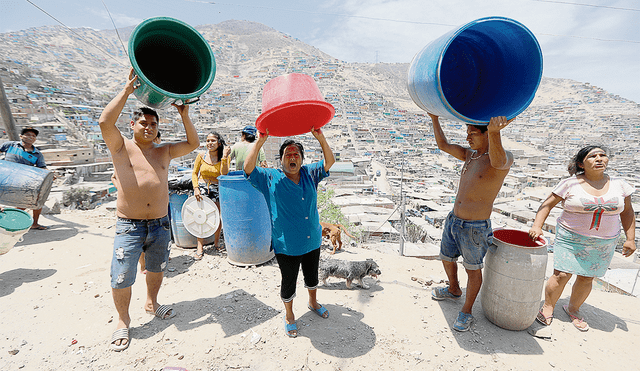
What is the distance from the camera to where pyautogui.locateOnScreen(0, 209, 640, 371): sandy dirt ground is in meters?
2.17

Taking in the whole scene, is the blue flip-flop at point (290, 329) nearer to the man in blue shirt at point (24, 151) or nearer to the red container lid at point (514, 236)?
the red container lid at point (514, 236)

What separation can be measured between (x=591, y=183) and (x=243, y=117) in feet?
214

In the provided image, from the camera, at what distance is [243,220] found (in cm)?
363

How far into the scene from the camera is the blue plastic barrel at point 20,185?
3.78 meters

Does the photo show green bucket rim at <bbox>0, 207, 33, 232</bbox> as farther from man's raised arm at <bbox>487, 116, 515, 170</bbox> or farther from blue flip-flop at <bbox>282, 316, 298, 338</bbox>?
man's raised arm at <bbox>487, 116, 515, 170</bbox>

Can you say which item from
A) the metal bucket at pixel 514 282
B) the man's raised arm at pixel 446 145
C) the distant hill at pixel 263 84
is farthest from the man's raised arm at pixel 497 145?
the distant hill at pixel 263 84

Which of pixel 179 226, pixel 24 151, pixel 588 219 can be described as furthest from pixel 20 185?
pixel 588 219

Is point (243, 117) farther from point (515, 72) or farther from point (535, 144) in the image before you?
point (535, 144)

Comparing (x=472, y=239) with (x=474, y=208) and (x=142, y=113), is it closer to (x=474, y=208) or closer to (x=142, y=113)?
(x=474, y=208)

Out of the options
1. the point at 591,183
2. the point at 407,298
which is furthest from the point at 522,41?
the point at 407,298

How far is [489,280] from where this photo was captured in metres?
2.55

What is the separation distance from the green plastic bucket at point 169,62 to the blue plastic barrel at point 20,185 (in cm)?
330

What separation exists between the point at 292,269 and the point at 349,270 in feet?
3.66

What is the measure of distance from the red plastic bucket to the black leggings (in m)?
1.09
